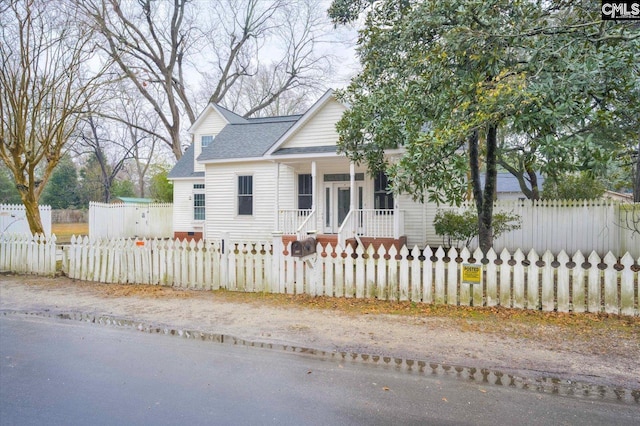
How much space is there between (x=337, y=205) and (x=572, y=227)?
8495 mm

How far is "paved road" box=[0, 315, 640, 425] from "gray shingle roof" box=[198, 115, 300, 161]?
458 inches

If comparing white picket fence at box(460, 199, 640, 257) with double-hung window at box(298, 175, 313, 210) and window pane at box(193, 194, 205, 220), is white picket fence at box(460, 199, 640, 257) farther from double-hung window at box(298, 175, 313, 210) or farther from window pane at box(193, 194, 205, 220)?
window pane at box(193, 194, 205, 220)

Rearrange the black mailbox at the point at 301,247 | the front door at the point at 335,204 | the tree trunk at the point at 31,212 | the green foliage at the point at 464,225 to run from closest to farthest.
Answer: the black mailbox at the point at 301,247 → the tree trunk at the point at 31,212 → the green foliage at the point at 464,225 → the front door at the point at 335,204

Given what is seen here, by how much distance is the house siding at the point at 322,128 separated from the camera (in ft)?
44.3

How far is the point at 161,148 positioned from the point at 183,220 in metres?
27.5

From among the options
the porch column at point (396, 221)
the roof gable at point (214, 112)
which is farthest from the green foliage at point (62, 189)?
the porch column at point (396, 221)

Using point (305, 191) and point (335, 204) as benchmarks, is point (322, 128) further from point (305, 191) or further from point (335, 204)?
point (335, 204)

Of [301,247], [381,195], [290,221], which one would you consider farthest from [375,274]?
[381,195]

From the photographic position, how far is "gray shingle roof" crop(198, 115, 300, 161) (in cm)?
1606

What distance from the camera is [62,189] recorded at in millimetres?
46219

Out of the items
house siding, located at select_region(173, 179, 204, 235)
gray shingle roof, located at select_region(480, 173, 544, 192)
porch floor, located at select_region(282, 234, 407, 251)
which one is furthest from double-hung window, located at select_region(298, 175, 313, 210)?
gray shingle roof, located at select_region(480, 173, 544, 192)

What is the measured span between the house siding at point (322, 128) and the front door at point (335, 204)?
206 centimetres

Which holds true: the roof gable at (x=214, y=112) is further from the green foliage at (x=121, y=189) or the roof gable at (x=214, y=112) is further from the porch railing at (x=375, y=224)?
the green foliage at (x=121, y=189)

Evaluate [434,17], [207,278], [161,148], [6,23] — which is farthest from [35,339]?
[161,148]
